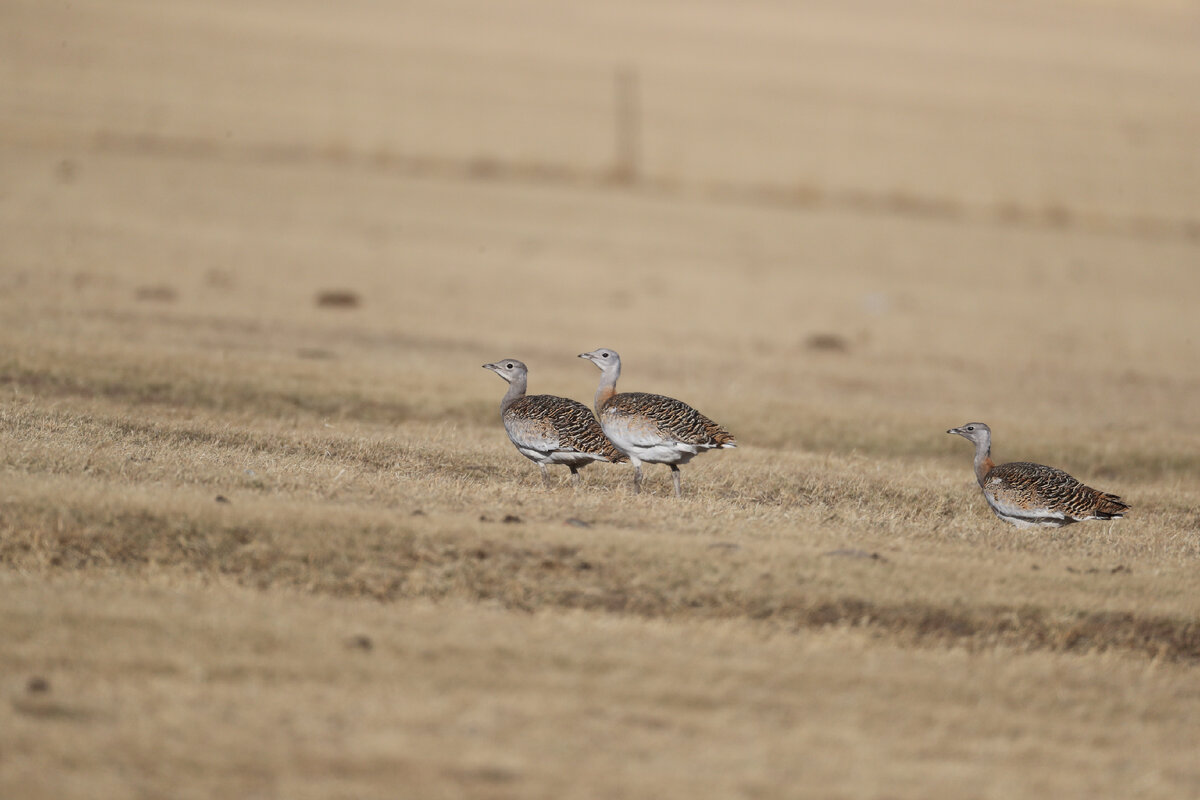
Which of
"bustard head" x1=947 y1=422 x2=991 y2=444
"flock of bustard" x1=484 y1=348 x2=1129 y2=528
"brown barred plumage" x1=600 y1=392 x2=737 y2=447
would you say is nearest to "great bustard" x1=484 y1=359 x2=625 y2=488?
"flock of bustard" x1=484 y1=348 x2=1129 y2=528

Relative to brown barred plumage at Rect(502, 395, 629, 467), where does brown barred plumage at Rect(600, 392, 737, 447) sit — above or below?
above

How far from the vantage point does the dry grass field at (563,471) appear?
29.4ft

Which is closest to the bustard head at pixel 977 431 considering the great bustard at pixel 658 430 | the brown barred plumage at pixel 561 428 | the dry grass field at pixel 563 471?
the dry grass field at pixel 563 471

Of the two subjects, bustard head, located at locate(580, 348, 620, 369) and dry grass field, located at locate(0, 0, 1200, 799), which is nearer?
dry grass field, located at locate(0, 0, 1200, 799)

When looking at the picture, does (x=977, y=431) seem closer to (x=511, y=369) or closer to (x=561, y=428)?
(x=561, y=428)

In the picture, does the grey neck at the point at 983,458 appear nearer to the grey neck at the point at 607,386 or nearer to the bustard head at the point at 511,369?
the grey neck at the point at 607,386

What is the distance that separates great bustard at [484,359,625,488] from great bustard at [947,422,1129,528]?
380 centimetres

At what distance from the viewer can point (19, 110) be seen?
54.3 m

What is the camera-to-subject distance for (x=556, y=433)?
46.7ft

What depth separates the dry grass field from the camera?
29.4ft

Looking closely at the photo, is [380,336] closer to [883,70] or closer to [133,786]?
[133,786]

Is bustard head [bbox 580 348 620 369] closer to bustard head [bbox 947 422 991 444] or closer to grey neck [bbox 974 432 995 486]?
bustard head [bbox 947 422 991 444]

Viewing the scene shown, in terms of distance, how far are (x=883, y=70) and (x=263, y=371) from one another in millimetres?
70144

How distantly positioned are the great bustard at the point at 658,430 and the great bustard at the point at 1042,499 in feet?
8.92
